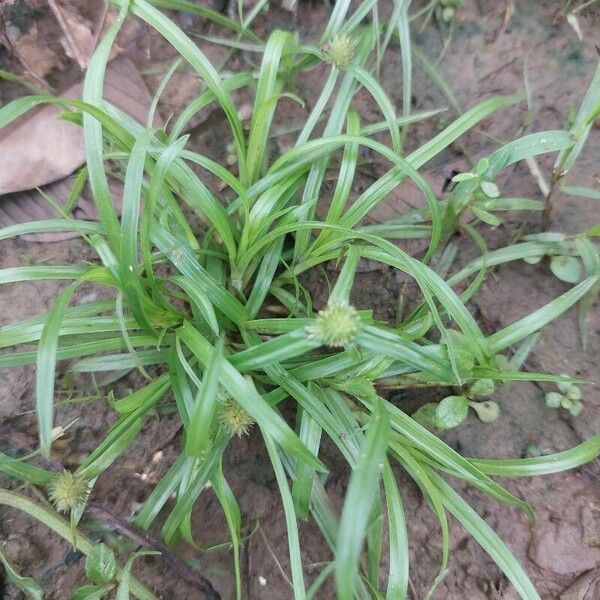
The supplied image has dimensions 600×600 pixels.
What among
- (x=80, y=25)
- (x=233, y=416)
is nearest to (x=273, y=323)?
(x=233, y=416)

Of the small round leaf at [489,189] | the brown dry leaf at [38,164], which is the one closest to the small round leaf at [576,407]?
the small round leaf at [489,189]

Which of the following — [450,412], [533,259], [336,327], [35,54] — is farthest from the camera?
[35,54]

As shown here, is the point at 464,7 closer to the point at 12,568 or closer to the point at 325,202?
the point at 325,202

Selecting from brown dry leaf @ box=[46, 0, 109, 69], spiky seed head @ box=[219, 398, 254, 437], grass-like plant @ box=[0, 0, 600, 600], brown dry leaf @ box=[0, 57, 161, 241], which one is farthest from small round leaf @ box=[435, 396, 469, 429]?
brown dry leaf @ box=[46, 0, 109, 69]

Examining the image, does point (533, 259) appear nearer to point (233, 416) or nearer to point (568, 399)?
point (568, 399)

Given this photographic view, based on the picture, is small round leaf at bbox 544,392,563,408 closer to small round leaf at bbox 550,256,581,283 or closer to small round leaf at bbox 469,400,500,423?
small round leaf at bbox 469,400,500,423

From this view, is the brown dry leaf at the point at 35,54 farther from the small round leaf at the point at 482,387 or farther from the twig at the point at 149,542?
the small round leaf at the point at 482,387
